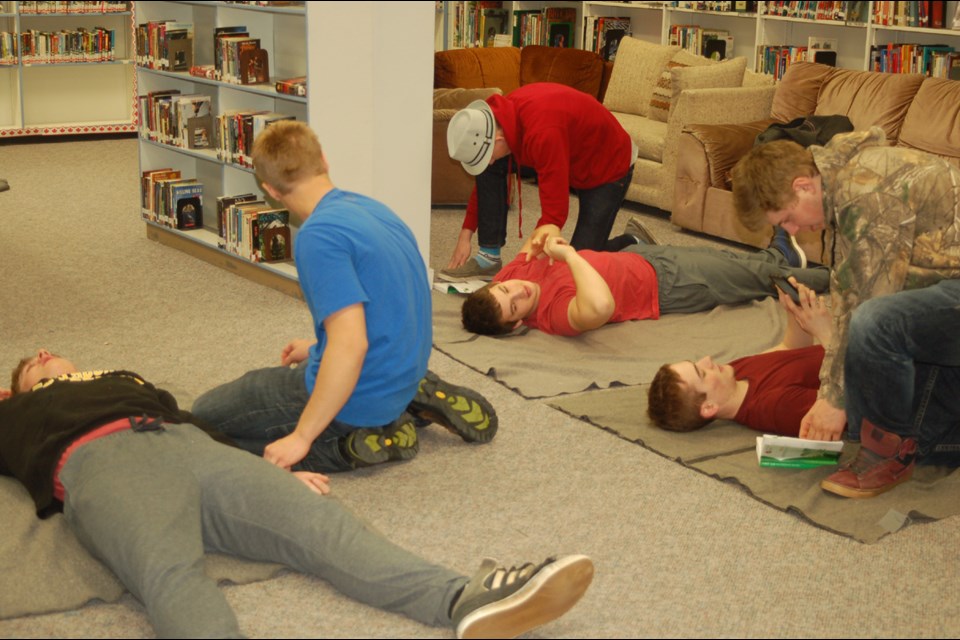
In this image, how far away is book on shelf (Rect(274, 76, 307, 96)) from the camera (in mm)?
4523

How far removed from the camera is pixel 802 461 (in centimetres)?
313

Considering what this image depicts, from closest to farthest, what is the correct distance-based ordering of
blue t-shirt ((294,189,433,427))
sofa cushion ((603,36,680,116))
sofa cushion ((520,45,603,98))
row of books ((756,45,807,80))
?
blue t-shirt ((294,189,433,427))
sofa cushion ((603,36,680,116))
row of books ((756,45,807,80))
sofa cushion ((520,45,603,98))

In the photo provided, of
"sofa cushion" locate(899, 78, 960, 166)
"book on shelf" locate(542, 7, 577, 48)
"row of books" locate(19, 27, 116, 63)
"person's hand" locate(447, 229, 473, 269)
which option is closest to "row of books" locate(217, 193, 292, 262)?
"person's hand" locate(447, 229, 473, 269)

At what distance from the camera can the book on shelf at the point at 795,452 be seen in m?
3.09

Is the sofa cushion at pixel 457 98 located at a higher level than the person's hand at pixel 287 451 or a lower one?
higher

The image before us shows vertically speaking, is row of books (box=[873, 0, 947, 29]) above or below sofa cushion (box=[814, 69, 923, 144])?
above

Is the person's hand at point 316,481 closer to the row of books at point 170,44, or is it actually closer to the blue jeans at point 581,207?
the blue jeans at point 581,207

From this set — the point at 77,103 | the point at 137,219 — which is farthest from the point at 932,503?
the point at 77,103

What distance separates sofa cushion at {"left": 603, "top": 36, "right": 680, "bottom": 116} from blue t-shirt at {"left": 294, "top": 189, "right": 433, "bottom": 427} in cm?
444

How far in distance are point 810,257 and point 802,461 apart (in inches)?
95.8

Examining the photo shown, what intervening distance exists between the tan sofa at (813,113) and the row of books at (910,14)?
0.82 metres

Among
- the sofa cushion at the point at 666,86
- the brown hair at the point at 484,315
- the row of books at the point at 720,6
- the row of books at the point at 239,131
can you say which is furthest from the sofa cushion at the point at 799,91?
the row of books at the point at 239,131

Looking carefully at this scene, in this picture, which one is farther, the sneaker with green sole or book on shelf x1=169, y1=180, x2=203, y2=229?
book on shelf x1=169, y1=180, x2=203, y2=229

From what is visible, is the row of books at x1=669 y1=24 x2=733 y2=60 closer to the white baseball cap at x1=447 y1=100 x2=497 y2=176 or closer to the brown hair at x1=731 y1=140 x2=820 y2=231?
the white baseball cap at x1=447 y1=100 x2=497 y2=176
